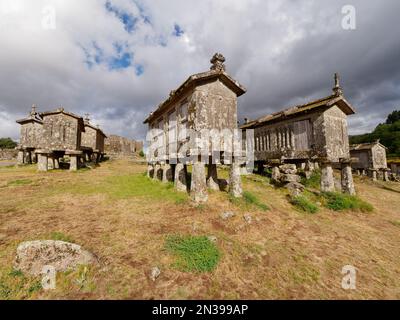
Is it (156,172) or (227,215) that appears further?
(156,172)

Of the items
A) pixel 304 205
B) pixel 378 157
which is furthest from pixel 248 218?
pixel 378 157

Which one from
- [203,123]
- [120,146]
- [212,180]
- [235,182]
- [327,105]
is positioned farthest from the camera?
[120,146]

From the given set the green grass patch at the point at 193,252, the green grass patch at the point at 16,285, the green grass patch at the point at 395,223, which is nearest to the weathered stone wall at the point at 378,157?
the green grass patch at the point at 395,223

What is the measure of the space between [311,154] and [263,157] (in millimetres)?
3700

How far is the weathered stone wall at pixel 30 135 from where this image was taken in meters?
22.8

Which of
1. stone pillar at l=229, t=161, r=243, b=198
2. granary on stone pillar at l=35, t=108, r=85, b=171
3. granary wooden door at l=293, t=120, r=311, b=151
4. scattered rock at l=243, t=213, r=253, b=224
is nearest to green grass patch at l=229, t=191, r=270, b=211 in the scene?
stone pillar at l=229, t=161, r=243, b=198

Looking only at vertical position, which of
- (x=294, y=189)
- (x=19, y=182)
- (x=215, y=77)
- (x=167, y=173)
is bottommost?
(x=294, y=189)

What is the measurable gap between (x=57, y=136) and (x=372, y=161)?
3639 centimetres

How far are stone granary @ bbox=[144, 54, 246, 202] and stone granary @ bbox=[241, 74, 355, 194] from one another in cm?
516

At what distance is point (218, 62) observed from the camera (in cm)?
947

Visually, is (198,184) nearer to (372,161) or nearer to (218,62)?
(218,62)

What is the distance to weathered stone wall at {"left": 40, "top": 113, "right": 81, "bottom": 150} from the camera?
1517 cm

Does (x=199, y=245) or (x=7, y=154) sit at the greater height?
(x=7, y=154)

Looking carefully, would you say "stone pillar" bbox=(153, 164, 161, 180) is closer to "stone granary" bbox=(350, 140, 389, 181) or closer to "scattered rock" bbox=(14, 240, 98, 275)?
"scattered rock" bbox=(14, 240, 98, 275)
